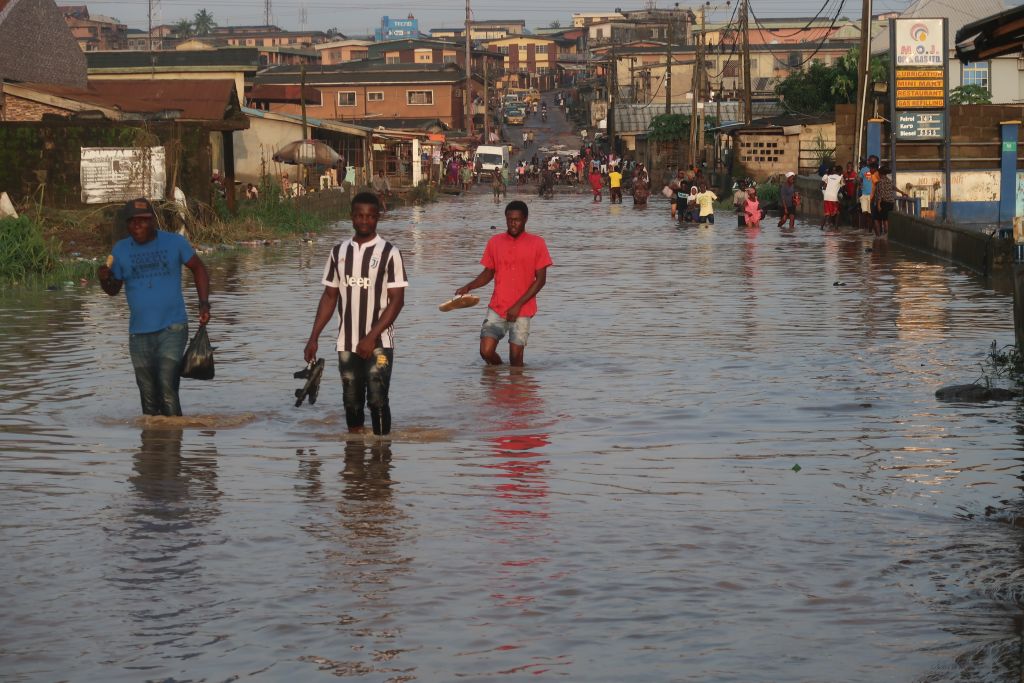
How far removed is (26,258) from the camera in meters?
23.0

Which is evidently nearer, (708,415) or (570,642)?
(570,642)

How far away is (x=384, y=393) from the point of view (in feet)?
32.6

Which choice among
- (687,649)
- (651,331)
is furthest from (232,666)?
(651,331)

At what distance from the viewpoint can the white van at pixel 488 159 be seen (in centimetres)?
9050

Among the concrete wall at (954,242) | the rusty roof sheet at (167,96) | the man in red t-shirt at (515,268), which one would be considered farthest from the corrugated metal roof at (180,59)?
the man in red t-shirt at (515,268)

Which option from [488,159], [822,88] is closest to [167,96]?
[822,88]

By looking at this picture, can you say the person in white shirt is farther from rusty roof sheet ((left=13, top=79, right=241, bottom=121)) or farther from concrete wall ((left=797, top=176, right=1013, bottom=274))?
rusty roof sheet ((left=13, top=79, right=241, bottom=121))

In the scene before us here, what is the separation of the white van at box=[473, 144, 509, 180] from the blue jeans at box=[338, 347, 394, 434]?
261ft

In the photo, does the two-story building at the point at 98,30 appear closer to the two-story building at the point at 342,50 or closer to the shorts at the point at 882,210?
the two-story building at the point at 342,50

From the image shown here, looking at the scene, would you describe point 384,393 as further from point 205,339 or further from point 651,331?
point 651,331

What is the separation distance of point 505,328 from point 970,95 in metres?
52.7

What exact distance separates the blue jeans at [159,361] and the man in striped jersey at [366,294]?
106cm

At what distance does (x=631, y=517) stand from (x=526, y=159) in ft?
375

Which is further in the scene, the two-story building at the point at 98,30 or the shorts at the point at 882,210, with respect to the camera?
the two-story building at the point at 98,30
